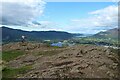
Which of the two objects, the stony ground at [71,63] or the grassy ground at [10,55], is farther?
the grassy ground at [10,55]

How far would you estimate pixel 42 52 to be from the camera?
184ft

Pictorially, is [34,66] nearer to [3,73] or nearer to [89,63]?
[3,73]

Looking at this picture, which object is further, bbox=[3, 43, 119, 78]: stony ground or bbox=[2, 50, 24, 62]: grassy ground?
bbox=[2, 50, 24, 62]: grassy ground

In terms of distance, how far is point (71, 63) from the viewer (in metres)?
44.5

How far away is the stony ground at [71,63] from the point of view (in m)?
40.4

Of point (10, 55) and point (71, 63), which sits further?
point (10, 55)

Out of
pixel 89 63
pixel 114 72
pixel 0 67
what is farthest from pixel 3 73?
pixel 114 72

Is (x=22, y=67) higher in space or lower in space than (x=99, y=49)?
lower

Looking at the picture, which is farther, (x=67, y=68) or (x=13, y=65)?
(x=13, y=65)

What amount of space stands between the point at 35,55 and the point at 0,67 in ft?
29.2

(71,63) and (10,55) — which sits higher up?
(10,55)

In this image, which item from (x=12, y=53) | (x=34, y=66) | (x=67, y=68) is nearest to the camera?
(x=67, y=68)

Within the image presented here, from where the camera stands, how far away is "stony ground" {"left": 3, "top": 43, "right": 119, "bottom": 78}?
40406 mm

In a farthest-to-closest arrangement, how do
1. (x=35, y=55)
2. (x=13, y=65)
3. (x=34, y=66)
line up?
1. (x=35, y=55)
2. (x=13, y=65)
3. (x=34, y=66)
